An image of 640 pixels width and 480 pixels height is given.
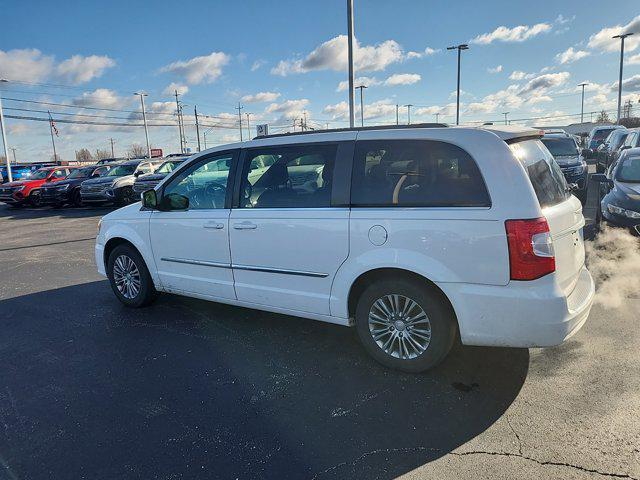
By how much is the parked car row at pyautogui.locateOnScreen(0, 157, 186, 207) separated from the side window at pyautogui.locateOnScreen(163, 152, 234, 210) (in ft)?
43.1

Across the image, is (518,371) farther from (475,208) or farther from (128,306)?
(128,306)

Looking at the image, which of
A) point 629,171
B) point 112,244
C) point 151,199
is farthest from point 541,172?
point 629,171

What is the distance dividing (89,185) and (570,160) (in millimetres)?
16517

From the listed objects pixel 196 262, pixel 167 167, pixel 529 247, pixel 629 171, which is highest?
pixel 167 167

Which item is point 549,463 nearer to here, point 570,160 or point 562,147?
point 570,160

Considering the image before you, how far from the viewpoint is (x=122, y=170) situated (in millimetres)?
19688

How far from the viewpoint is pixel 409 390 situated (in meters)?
3.45

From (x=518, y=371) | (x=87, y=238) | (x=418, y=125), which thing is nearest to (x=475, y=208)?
(x=418, y=125)

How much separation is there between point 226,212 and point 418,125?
6.26 feet

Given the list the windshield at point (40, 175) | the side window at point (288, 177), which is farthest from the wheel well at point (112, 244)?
the windshield at point (40, 175)

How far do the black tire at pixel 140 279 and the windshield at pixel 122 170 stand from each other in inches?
590

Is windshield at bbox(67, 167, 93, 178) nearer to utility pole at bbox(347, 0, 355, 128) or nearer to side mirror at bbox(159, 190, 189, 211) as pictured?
utility pole at bbox(347, 0, 355, 128)

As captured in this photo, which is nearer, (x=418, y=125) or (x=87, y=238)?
(x=418, y=125)

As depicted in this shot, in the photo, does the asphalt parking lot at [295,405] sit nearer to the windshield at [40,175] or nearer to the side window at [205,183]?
the side window at [205,183]
